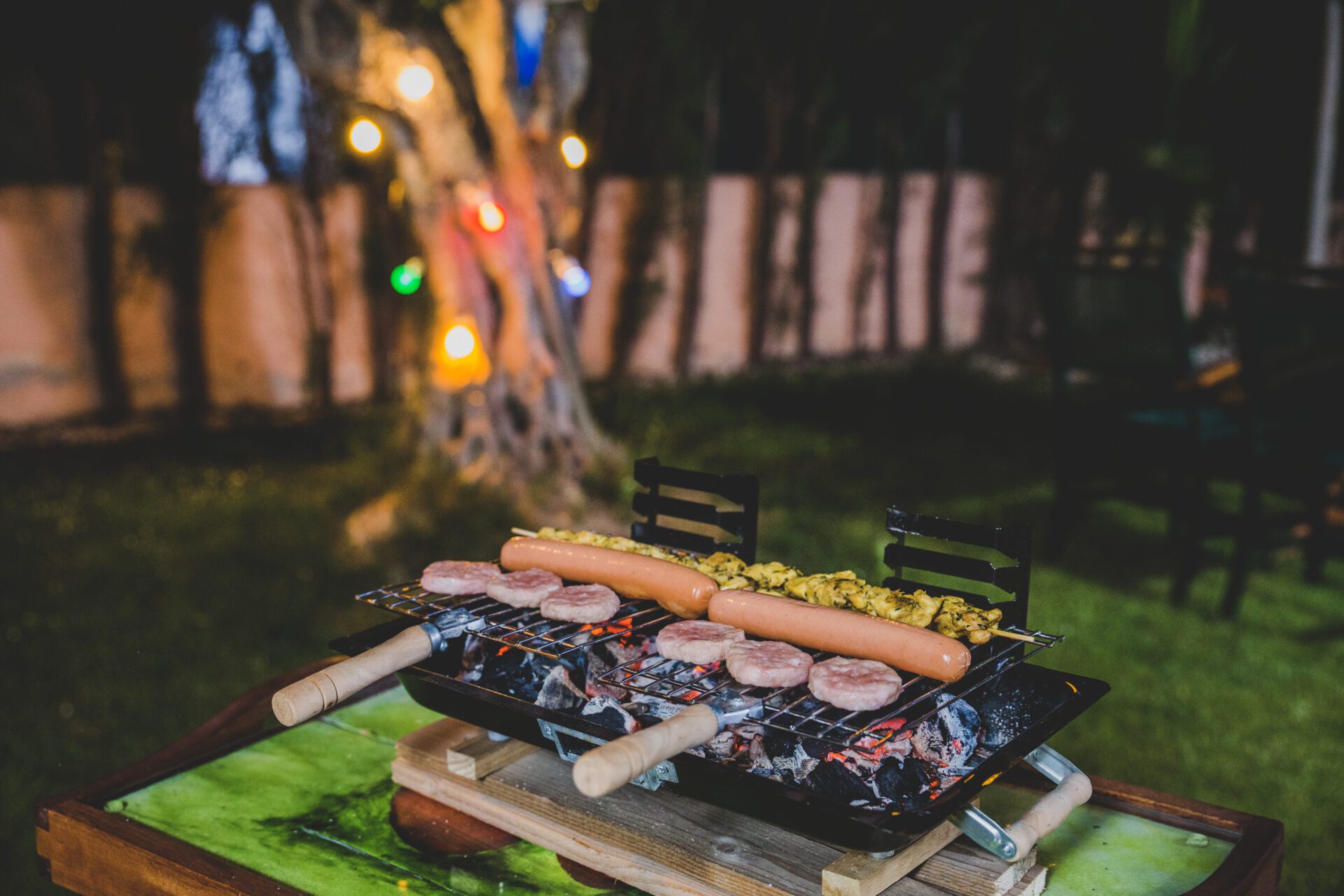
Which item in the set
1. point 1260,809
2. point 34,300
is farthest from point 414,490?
point 1260,809

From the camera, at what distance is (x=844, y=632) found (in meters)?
2.07

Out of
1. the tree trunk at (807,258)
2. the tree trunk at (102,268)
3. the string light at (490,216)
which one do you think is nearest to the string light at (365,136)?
the string light at (490,216)

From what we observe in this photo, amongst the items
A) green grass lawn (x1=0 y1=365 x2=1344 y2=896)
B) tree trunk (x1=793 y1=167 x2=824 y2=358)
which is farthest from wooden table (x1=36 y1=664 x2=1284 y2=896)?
tree trunk (x1=793 y1=167 x2=824 y2=358)

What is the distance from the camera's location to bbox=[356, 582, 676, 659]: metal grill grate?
7.18 ft

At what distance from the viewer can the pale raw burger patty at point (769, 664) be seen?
2014 mm

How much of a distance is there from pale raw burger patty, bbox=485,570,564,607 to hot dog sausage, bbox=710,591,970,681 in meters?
0.38

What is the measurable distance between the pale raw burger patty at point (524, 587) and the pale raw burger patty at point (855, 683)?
613mm

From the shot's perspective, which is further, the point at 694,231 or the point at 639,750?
the point at 694,231

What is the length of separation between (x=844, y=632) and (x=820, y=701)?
135 millimetres

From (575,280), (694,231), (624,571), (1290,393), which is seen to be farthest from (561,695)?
(694,231)

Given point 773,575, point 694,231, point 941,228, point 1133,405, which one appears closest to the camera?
point 773,575

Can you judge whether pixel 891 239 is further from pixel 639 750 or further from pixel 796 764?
pixel 639 750

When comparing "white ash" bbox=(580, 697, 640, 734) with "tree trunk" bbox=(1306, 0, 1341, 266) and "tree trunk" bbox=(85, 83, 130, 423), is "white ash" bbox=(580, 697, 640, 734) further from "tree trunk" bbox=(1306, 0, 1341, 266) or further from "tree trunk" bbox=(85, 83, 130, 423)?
"tree trunk" bbox=(1306, 0, 1341, 266)

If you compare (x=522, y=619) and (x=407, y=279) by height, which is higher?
(x=407, y=279)
